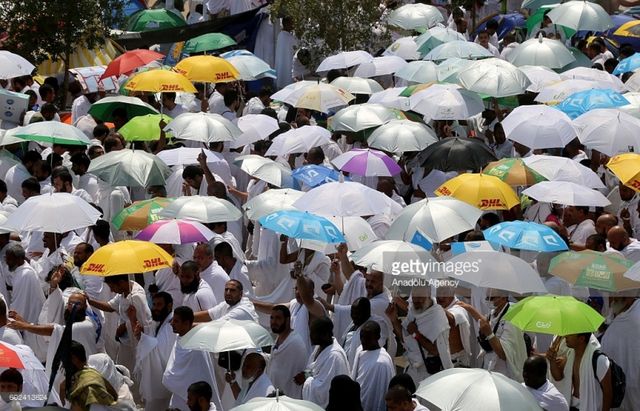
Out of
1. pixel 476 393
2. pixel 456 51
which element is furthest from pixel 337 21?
pixel 476 393

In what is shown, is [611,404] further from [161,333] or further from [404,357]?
[161,333]

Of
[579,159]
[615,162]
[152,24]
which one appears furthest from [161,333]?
[152,24]

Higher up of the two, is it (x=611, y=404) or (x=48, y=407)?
(x=48, y=407)

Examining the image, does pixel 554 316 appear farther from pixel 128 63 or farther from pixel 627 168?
pixel 128 63

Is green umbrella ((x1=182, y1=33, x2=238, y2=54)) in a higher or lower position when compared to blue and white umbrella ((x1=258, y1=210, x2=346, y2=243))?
lower

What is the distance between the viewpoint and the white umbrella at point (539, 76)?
20562 mm

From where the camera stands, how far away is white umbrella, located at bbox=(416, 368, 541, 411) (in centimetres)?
1085

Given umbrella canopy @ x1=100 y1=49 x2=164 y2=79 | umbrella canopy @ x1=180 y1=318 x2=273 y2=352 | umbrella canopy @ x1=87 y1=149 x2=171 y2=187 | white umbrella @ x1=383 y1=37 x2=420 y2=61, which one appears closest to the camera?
umbrella canopy @ x1=180 y1=318 x2=273 y2=352

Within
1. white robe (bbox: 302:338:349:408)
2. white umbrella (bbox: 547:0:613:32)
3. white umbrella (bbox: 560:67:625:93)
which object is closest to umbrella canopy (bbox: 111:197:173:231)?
white robe (bbox: 302:338:349:408)

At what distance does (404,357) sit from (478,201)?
233 centimetres

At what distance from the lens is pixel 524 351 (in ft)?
44.1

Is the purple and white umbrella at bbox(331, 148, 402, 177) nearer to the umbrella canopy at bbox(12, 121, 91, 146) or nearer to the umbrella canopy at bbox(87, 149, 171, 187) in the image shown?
the umbrella canopy at bbox(87, 149, 171, 187)

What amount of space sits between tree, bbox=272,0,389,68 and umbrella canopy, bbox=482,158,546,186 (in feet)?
23.9

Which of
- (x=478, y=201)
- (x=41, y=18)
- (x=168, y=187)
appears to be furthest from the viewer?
(x=41, y=18)
